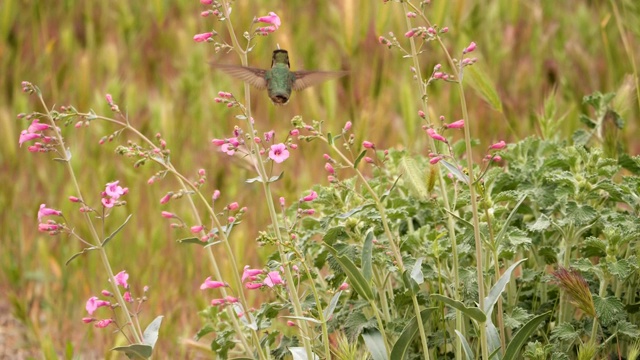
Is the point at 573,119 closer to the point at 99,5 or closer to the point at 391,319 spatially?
the point at 391,319

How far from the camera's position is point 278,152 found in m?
2.44

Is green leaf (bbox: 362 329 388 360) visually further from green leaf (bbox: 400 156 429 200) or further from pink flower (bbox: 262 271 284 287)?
green leaf (bbox: 400 156 429 200)

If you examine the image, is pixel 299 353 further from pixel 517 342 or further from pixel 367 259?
pixel 517 342

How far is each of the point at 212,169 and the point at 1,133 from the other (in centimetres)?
106

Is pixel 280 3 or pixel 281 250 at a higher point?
pixel 280 3

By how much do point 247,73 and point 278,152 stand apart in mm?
318

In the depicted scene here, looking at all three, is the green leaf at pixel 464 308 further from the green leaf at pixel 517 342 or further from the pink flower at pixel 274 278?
the pink flower at pixel 274 278

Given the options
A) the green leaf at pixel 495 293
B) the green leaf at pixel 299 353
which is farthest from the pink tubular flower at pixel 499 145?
the green leaf at pixel 299 353

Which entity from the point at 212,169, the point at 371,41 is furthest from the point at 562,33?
the point at 212,169

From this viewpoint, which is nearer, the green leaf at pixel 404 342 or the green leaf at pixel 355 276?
the green leaf at pixel 355 276

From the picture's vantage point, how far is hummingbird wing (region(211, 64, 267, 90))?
2.49 metres

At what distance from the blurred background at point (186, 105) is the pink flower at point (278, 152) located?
1.67ft

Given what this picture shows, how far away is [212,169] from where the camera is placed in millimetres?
5121

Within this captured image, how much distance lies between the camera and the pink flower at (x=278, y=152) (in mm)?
2400
